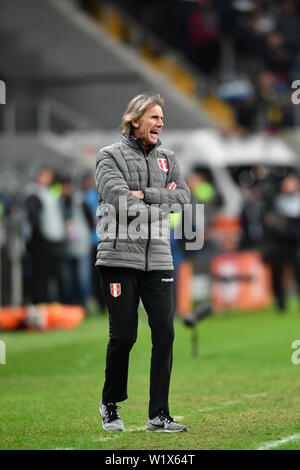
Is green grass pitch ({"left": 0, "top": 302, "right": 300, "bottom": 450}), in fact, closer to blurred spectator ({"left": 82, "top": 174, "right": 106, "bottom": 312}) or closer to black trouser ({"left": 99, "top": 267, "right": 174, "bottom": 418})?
black trouser ({"left": 99, "top": 267, "right": 174, "bottom": 418})

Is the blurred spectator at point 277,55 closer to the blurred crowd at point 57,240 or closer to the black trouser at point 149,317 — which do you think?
the blurred crowd at point 57,240

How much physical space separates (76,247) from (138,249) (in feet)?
36.2

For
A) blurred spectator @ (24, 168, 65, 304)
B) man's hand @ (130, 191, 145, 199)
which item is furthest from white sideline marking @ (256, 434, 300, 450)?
blurred spectator @ (24, 168, 65, 304)

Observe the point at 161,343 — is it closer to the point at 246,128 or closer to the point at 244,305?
the point at 244,305

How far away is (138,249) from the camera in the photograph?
7.71 metres

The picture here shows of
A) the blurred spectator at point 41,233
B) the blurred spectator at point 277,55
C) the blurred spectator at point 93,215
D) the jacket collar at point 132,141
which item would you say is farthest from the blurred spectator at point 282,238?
the blurred spectator at point 277,55

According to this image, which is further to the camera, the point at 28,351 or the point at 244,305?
the point at 244,305

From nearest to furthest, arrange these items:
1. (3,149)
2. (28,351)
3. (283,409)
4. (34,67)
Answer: (283,409)
(28,351)
(3,149)
(34,67)

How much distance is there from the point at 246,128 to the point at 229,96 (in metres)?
2.32

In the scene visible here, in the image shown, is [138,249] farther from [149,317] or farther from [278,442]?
[278,442]

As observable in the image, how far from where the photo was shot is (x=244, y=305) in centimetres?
1972

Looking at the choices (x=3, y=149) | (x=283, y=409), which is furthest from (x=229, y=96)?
(x=283, y=409)

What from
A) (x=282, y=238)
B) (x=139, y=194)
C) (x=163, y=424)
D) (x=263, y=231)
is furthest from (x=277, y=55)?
(x=163, y=424)

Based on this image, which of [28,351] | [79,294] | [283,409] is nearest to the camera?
[283,409]
